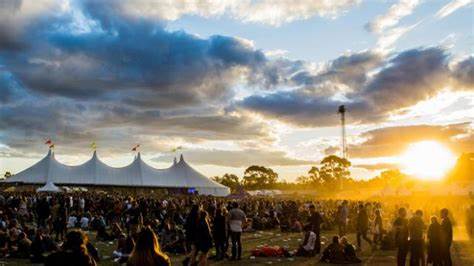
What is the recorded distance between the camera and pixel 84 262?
4.96 meters

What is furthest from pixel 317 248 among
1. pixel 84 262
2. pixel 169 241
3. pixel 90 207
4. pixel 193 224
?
pixel 90 207

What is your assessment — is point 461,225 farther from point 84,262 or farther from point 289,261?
point 84,262

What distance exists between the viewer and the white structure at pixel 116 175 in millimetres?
50375

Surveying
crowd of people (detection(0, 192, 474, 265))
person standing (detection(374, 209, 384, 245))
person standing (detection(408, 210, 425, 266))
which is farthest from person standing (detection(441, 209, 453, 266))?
person standing (detection(374, 209, 384, 245))

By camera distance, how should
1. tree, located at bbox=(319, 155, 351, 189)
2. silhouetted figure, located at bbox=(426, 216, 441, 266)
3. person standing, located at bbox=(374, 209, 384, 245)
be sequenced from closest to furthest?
1. silhouetted figure, located at bbox=(426, 216, 441, 266)
2. person standing, located at bbox=(374, 209, 384, 245)
3. tree, located at bbox=(319, 155, 351, 189)

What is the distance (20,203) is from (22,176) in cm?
2278

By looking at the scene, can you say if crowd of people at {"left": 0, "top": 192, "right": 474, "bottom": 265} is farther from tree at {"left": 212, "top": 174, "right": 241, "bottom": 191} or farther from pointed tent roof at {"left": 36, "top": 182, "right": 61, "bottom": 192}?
tree at {"left": 212, "top": 174, "right": 241, "bottom": 191}

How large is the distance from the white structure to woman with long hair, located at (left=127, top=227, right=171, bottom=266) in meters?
47.2

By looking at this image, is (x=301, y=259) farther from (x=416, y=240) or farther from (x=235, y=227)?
(x=416, y=240)

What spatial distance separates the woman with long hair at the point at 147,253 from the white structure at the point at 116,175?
155 feet

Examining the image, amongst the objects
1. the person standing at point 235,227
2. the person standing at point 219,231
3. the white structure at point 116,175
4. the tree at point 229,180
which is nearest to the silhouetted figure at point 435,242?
the person standing at point 235,227

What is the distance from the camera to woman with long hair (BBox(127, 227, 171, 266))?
215 inches

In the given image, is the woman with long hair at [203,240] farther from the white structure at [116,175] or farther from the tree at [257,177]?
the tree at [257,177]

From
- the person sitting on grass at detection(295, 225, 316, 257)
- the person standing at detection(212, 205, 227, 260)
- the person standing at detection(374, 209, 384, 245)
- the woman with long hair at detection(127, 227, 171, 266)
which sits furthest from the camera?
the person standing at detection(374, 209, 384, 245)
